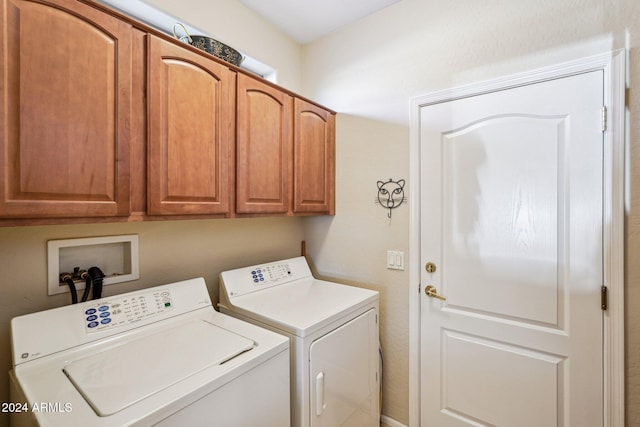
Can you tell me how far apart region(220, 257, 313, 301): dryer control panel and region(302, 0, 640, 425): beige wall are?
29cm

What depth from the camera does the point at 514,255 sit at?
1.49m

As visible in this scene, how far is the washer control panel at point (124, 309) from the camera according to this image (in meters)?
1.14

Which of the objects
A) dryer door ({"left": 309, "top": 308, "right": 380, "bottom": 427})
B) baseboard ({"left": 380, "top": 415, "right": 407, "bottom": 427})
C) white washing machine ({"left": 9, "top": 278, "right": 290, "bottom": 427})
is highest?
white washing machine ({"left": 9, "top": 278, "right": 290, "bottom": 427})

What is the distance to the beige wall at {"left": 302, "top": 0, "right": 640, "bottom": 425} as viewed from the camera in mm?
1242

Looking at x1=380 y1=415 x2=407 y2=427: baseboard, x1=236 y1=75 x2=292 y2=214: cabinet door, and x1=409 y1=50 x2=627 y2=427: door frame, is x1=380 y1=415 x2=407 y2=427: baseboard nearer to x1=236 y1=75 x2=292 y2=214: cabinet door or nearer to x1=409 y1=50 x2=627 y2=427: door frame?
x1=409 y1=50 x2=627 y2=427: door frame

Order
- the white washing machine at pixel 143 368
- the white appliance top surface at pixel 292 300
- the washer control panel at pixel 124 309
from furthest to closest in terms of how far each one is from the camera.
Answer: the white appliance top surface at pixel 292 300, the washer control panel at pixel 124 309, the white washing machine at pixel 143 368

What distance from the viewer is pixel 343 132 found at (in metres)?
2.14

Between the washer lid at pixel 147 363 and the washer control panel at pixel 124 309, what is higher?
the washer control panel at pixel 124 309

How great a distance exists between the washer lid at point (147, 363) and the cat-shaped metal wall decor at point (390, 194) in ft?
4.02

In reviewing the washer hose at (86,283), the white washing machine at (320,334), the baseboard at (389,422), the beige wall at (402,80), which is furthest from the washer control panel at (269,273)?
the baseboard at (389,422)

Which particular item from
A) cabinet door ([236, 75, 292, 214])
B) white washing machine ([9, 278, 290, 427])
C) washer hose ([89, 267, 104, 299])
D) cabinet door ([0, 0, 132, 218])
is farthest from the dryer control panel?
cabinet door ([0, 0, 132, 218])

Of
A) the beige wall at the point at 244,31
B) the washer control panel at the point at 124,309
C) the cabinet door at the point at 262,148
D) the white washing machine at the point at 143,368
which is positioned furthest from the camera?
the beige wall at the point at 244,31

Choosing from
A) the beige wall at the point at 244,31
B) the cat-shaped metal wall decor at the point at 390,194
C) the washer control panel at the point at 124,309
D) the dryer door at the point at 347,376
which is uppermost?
the beige wall at the point at 244,31

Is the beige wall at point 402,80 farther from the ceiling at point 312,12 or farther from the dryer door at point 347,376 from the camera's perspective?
the dryer door at point 347,376
